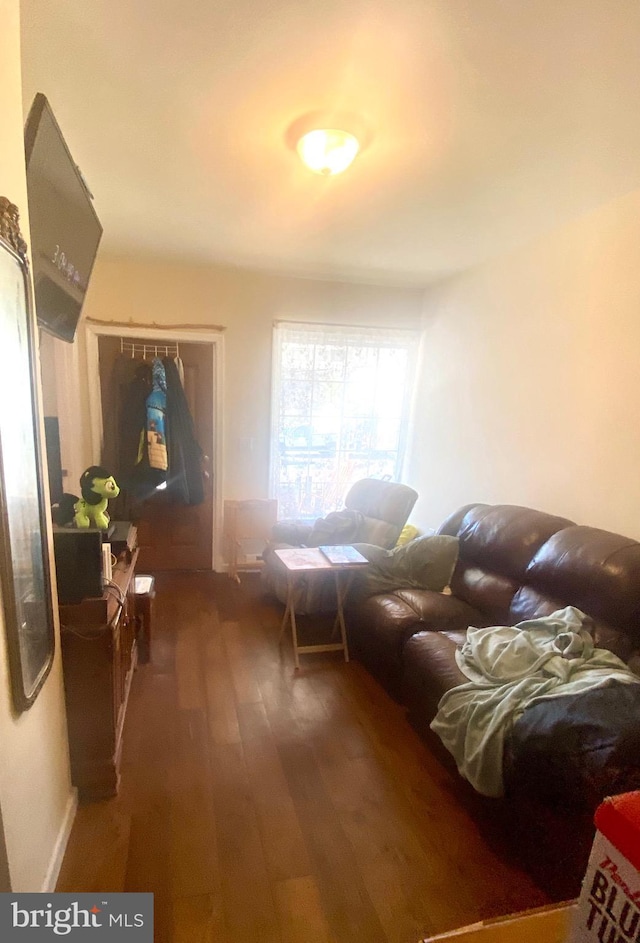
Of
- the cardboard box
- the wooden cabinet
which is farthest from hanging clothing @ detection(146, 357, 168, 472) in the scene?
the cardboard box

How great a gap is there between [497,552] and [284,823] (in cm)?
165

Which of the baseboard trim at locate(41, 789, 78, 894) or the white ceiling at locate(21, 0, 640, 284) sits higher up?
the white ceiling at locate(21, 0, 640, 284)

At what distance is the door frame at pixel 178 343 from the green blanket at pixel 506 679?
255cm

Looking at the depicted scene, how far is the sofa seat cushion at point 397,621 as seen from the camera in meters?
2.37

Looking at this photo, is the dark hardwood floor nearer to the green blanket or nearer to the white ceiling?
the green blanket

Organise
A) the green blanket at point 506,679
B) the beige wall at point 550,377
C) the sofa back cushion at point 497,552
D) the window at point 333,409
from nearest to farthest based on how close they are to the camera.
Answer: the green blanket at point 506,679 < the beige wall at point 550,377 < the sofa back cushion at point 497,552 < the window at point 333,409

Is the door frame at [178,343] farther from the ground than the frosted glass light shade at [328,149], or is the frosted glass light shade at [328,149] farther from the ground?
the frosted glass light shade at [328,149]

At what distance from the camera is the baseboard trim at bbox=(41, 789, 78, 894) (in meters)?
1.38

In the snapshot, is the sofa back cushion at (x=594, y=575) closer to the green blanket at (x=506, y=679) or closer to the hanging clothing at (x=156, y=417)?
the green blanket at (x=506, y=679)

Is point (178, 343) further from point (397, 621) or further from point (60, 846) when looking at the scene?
point (60, 846)

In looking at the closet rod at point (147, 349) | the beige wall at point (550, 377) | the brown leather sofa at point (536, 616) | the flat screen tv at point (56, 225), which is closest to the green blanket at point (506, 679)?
the brown leather sofa at point (536, 616)

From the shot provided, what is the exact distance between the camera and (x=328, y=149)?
1.81 meters

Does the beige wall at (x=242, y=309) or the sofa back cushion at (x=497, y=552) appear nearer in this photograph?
the sofa back cushion at (x=497, y=552)

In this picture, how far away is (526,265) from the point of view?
2.89 meters
